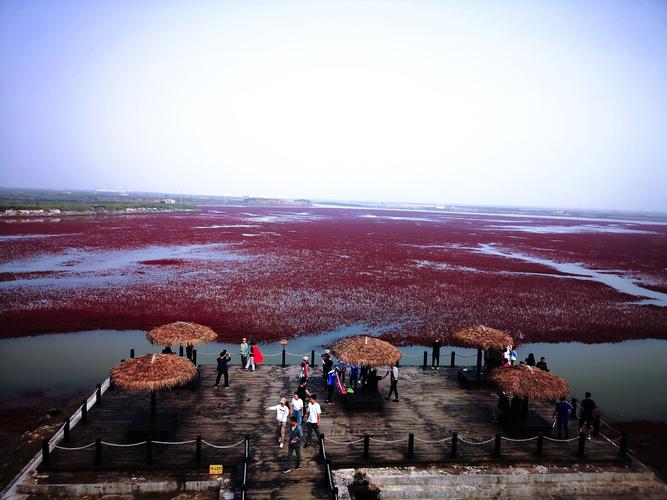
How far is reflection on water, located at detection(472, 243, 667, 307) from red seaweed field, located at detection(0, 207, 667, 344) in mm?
189

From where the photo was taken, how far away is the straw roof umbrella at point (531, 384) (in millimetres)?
12633

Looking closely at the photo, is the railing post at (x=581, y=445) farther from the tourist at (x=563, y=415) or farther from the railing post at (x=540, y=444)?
the railing post at (x=540, y=444)

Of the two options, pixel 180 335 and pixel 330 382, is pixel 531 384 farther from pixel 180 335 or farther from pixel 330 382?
pixel 180 335

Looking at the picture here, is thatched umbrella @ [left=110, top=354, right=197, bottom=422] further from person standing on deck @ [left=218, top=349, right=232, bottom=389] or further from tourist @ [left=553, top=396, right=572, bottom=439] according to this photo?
tourist @ [left=553, top=396, right=572, bottom=439]

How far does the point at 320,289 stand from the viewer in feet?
125

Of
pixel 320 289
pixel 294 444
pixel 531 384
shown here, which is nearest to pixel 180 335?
pixel 294 444

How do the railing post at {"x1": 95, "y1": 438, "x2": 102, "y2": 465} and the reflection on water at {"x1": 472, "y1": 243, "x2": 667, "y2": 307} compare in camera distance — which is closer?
the railing post at {"x1": 95, "y1": 438, "x2": 102, "y2": 465}

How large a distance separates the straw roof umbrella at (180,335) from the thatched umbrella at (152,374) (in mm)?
2878

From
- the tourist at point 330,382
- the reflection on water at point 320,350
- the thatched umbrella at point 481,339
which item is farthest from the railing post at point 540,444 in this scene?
the reflection on water at point 320,350

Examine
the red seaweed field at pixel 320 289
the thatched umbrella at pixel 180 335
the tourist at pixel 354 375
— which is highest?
the thatched umbrella at pixel 180 335

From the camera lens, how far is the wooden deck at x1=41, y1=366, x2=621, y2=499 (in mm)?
11375

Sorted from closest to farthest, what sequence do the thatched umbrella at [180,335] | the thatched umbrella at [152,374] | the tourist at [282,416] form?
the thatched umbrella at [152,374] → the tourist at [282,416] → the thatched umbrella at [180,335]

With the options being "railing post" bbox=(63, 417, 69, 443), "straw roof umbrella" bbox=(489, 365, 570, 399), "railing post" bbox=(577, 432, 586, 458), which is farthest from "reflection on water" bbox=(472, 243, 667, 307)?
"railing post" bbox=(63, 417, 69, 443)

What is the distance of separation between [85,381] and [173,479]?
36.0 feet
